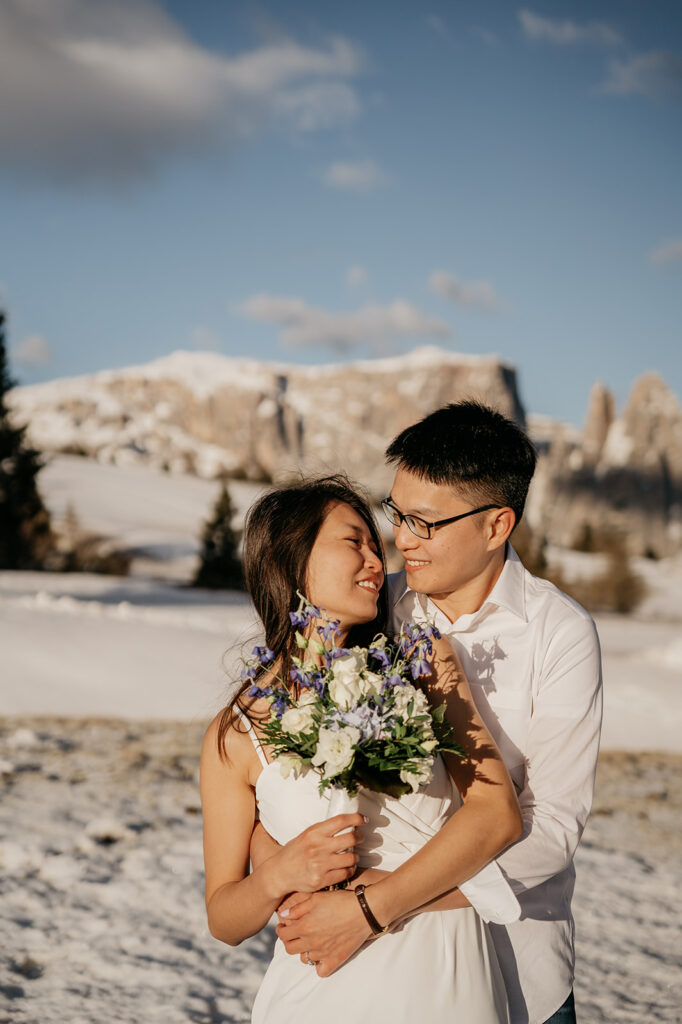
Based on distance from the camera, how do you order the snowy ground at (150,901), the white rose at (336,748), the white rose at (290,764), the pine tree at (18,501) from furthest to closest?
the pine tree at (18,501) < the snowy ground at (150,901) < the white rose at (290,764) < the white rose at (336,748)

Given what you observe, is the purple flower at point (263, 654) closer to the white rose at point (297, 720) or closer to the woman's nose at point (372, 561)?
the white rose at point (297, 720)

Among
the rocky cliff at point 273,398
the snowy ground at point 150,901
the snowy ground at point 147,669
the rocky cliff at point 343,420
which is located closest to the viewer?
the snowy ground at point 150,901

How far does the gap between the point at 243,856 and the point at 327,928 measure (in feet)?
1.12

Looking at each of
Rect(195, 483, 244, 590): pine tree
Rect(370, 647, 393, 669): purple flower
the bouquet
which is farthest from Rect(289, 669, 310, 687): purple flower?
Rect(195, 483, 244, 590): pine tree

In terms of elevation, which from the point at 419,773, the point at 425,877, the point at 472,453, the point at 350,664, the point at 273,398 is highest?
the point at 273,398

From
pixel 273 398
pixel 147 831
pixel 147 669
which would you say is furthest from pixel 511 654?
pixel 273 398

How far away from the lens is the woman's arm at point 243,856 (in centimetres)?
192

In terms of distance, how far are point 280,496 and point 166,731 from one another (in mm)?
6362

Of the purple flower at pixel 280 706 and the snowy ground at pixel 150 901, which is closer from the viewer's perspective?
the purple flower at pixel 280 706

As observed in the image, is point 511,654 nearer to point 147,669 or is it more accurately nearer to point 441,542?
point 441,542

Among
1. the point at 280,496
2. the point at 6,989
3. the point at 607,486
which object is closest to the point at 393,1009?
the point at 280,496

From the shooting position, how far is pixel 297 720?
6.15 feet

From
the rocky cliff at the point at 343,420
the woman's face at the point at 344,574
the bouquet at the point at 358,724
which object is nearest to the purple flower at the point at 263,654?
the bouquet at the point at 358,724

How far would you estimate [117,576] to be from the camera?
75.1 ft
